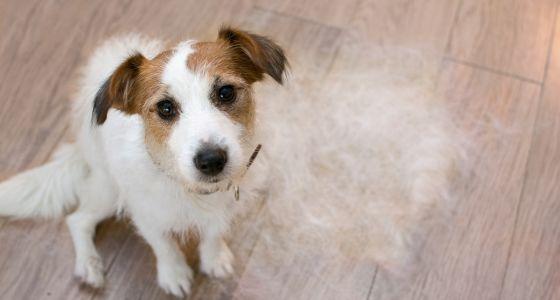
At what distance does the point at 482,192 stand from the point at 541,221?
0.20m

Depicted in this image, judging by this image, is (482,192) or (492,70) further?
(492,70)

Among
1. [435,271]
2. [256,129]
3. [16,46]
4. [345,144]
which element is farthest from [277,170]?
[16,46]

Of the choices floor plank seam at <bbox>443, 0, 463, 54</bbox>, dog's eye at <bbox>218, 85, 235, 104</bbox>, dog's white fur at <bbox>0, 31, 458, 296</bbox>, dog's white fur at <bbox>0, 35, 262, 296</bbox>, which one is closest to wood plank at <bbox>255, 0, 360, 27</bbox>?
dog's white fur at <bbox>0, 31, 458, 296</bbox>

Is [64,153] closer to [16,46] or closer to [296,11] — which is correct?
[16,46]

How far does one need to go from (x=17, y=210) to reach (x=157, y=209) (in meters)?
0.53

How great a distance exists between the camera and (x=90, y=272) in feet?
5.08

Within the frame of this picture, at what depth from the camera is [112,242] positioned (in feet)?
5.39

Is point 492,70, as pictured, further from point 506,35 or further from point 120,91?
point 120,91

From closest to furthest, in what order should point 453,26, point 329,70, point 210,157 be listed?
point 210,157 < point 329,70 < point 453,26

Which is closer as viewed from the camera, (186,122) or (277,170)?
(186,122)

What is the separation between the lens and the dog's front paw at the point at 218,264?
1564mm

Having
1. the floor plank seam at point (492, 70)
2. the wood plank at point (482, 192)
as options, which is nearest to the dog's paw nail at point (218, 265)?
the wood plank at point (482, 192)

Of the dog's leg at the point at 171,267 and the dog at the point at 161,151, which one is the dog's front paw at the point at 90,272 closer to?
the dog at the point at 161,151

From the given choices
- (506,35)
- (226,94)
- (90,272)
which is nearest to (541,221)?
(506,35)
